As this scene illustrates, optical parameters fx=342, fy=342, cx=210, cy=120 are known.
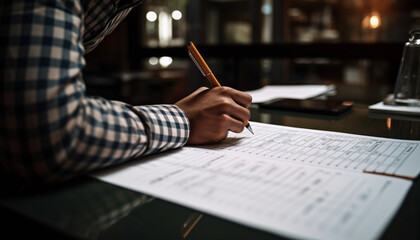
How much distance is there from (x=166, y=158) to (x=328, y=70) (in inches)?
181

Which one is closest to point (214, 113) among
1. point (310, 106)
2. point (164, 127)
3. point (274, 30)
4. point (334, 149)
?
point (164, 127)

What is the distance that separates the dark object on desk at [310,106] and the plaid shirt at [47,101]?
0.58 meters

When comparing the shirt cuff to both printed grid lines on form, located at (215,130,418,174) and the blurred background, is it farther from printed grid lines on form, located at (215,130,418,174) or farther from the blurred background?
the blurred background

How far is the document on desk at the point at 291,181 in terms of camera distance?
1.02 feet

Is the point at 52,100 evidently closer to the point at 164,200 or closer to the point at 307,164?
the point at 164,200

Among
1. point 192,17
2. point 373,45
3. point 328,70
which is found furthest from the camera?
point 328,70

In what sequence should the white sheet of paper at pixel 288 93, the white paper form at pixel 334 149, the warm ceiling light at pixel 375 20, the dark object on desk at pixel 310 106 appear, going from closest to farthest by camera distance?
the white paper form at pixel 334 149 < the dark object on desk at pixel 310 106 < the white sheet of paper at pixel 288 93 < the warm ceiling light at pixel 375 20

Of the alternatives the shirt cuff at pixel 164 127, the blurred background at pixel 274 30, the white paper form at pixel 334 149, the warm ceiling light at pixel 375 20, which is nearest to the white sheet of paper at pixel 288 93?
the white paper form at pixel 334 149

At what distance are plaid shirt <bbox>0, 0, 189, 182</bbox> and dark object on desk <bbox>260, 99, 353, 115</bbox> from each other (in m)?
0.58

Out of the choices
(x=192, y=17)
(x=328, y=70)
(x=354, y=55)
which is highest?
(x=192, y=17)

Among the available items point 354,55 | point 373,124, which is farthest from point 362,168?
point 354,55

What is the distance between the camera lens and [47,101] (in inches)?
14.9

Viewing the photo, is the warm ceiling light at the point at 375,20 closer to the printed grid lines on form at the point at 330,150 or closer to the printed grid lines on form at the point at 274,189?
the printed grid lines on form at the point at 330,150

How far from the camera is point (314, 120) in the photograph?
0.81 meters
